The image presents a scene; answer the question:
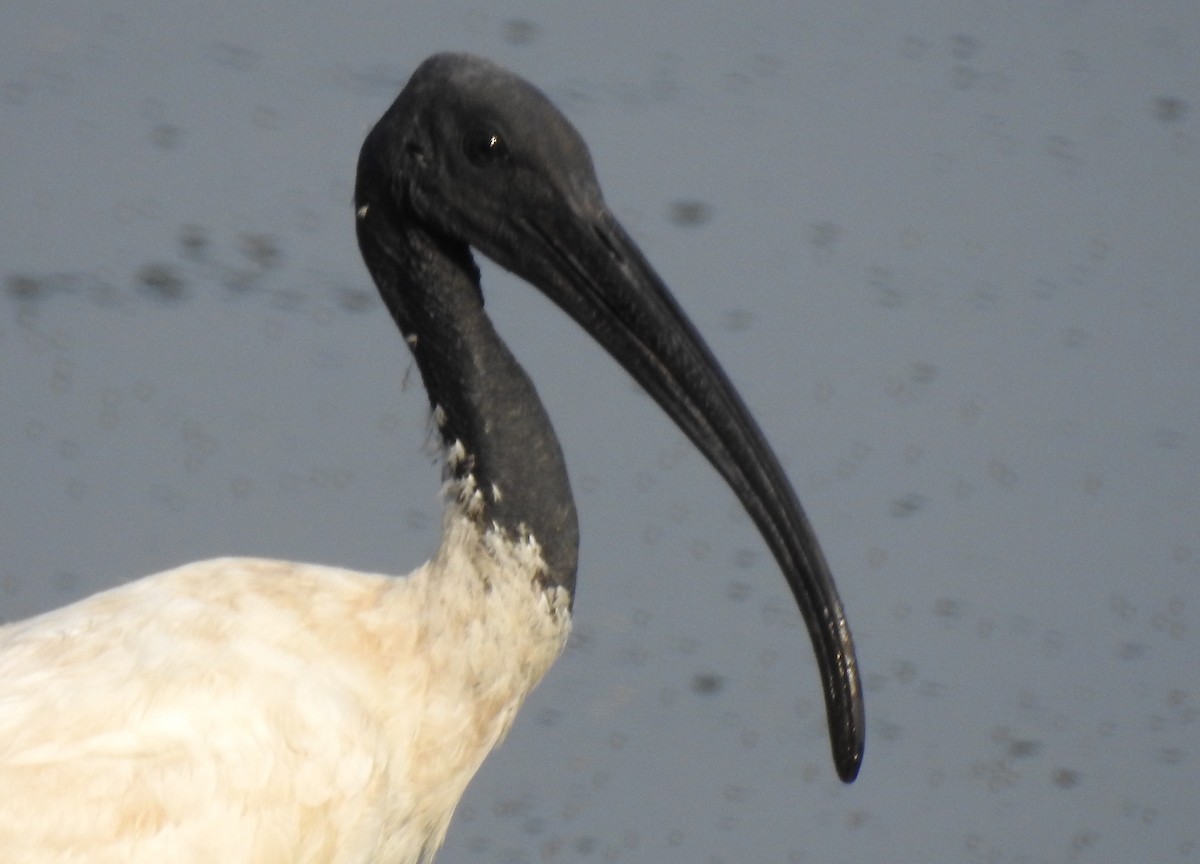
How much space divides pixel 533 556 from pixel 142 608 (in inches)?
25.9

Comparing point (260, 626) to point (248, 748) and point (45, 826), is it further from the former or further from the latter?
point (45, 826)

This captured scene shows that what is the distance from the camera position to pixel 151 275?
8.21m

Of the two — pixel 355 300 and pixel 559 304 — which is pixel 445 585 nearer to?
pixel 559 304

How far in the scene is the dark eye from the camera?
3801 mm

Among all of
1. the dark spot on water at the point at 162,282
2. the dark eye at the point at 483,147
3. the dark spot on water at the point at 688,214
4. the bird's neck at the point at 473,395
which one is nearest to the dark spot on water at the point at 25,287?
the dark spot on water at the point at 162,282

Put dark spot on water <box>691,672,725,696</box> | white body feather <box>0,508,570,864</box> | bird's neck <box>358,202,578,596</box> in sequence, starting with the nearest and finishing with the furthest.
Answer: white body feather <box>0,508,570,864</box>
bird's neck <box>358,202,578,596</box>
dark spot on water <box>691,672,725,696</box>

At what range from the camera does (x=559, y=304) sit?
389cm

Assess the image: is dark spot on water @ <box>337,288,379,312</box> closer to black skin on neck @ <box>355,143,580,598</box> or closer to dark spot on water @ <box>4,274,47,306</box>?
A: dark spot on water @ <box>4,274,47,306</box>

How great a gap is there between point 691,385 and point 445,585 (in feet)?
1.77

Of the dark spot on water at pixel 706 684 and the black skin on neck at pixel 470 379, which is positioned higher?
the black skin on neck at pixel 470 379

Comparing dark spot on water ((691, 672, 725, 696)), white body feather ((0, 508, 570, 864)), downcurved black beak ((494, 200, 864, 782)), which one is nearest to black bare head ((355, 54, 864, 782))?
downcurved black beak ((494, 200, 864, 782))

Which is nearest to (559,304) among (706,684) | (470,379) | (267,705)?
(470,379)

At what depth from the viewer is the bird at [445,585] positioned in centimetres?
365

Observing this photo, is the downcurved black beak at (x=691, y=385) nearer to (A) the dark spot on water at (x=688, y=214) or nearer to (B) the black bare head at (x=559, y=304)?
(B) the black bare head at (x=559, y=304)
